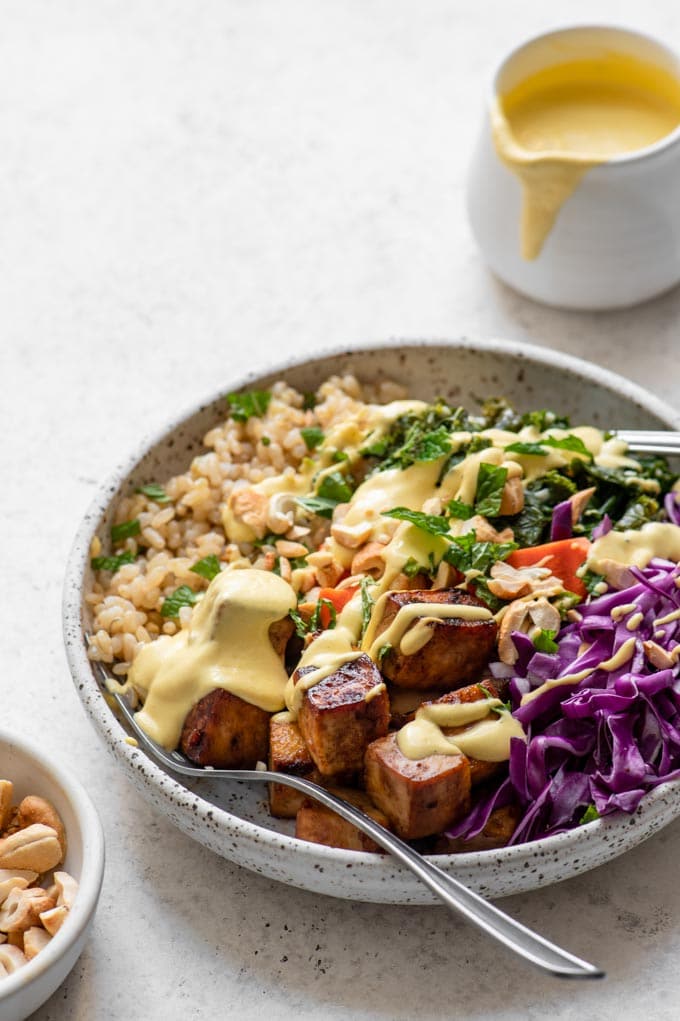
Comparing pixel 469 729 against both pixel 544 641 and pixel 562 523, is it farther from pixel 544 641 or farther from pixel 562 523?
pixel 562 523

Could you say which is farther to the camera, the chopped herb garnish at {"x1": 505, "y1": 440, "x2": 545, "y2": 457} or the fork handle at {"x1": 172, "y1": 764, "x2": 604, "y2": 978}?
the chopped herb garnish at {"x1": 505, "y1": 440, "x2": 545, "y2": 457}

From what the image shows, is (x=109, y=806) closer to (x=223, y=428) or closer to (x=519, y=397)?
(x=223, y=428)

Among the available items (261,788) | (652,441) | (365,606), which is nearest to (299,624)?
(365,606)

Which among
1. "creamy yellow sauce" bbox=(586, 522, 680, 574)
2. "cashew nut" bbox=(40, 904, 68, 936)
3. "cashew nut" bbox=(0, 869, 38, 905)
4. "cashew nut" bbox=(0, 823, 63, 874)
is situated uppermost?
"creamy yellow sauce" bbox=(586, 522, 680, 574)

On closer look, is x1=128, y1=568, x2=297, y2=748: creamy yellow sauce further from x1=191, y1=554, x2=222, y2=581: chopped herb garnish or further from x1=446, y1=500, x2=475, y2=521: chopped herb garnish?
x1=446, y1=500, x2=475, y2=521: chopped herb garnish

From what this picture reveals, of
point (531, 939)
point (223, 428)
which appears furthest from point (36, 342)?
point (531, 939)

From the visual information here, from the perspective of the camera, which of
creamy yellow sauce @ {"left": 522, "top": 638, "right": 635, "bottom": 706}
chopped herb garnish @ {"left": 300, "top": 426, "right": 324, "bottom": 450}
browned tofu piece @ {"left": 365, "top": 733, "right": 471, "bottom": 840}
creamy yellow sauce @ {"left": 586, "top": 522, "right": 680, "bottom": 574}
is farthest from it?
chopped herb garnish @ {"left": 300, "top": 426, "right": 324, "bottom": 450}

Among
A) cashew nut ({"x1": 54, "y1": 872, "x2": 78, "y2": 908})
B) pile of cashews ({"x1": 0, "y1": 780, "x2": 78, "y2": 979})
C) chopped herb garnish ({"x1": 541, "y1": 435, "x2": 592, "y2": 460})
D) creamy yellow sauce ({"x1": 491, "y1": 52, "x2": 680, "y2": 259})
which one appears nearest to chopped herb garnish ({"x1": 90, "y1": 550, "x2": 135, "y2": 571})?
pile of cashews ({"x1": 0, "y1": 780, "x2": 78, "y2": 979})
